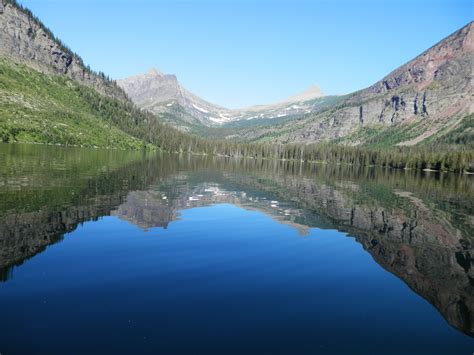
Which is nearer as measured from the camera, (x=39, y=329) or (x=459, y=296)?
(x=39, y=329)

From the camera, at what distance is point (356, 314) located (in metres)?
17.6

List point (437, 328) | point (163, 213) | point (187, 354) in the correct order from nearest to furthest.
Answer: point (187, 354), point (437, 328), point (163, 213)

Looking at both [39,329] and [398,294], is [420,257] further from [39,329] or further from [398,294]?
[39,329]

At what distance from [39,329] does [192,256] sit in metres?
12.5

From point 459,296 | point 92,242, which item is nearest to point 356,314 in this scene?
point 459,296

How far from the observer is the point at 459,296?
21.1 metres

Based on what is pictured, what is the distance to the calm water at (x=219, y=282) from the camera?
14195 mm

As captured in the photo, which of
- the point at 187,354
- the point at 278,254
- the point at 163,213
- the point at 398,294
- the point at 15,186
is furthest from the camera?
the point at 15,186

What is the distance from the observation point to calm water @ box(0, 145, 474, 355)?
559 inches

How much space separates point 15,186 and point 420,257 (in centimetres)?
4230

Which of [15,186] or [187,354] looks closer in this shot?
[187,354]

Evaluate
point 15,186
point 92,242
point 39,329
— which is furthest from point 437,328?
point 15,186

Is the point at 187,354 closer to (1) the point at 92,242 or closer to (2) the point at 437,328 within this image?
(2) the point at 437,328

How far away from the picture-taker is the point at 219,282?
→ 2058 centimetres
